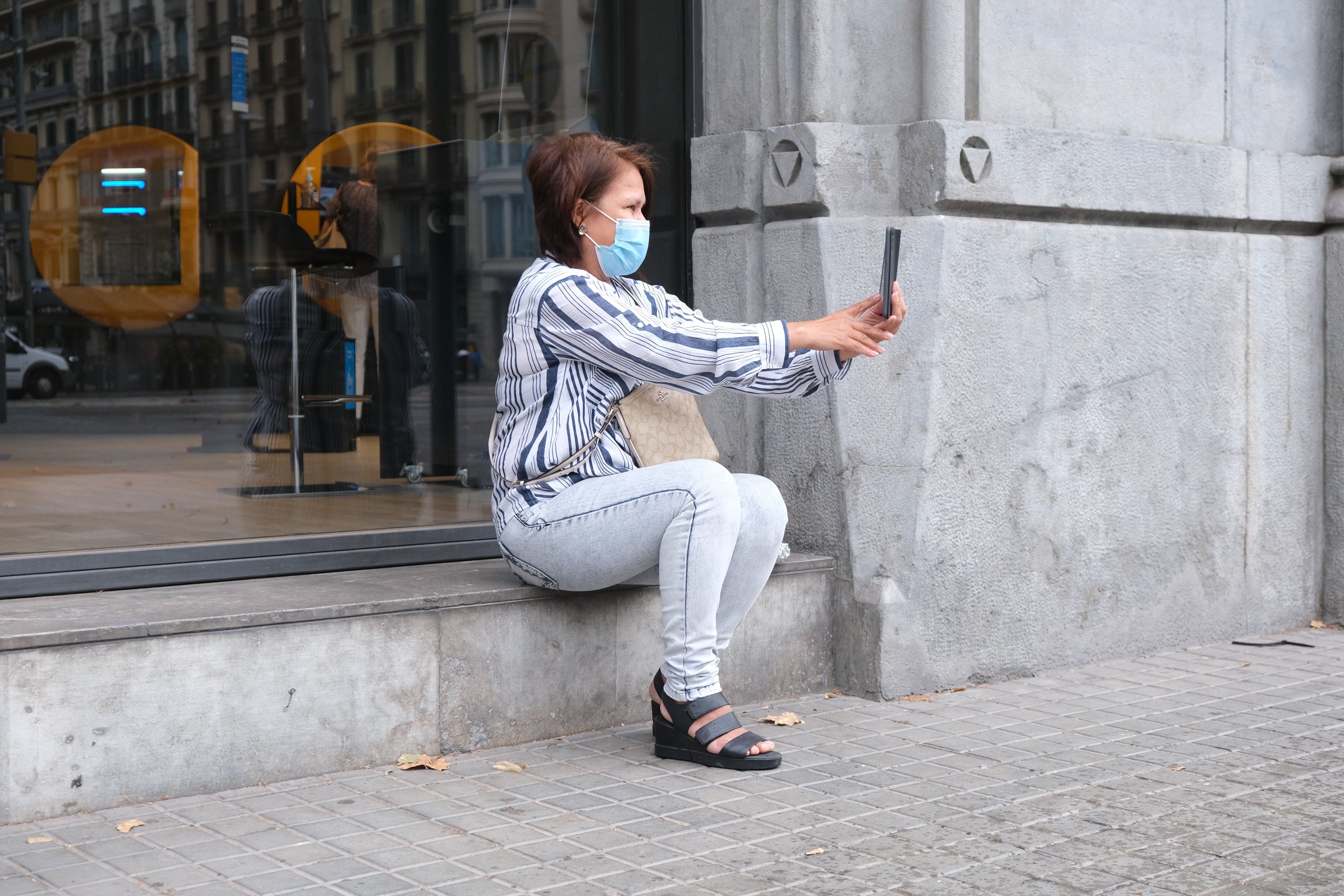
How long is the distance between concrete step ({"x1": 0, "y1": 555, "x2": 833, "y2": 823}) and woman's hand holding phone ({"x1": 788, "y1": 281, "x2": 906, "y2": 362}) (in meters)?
0.98

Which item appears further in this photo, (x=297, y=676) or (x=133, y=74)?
(x=133, y=74)

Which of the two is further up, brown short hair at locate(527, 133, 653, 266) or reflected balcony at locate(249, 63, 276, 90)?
reflected balcony at locate(249, 63, 276, 90)

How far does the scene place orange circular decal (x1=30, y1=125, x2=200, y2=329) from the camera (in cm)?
525

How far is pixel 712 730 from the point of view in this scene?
3.76 m

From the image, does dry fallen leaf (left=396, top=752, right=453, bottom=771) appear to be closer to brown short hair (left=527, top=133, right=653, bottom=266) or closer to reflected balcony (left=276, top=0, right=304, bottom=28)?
brown short hair (left=527, top=133, right=653, bottom=266)

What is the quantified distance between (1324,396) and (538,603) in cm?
357

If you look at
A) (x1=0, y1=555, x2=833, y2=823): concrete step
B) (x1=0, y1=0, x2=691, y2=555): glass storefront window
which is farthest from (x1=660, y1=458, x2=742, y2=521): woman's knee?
(x1=0, y1=0, x2=691, y2=555): glass storefront window

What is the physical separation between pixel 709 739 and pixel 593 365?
1006 mm

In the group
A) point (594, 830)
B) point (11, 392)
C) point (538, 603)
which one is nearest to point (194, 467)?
point (11, 392)

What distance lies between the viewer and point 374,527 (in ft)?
16.2

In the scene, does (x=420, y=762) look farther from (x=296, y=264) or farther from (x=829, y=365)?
(x=296, y=264)

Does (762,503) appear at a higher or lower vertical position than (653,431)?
lower

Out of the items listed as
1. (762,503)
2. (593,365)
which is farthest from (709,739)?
(593,365)

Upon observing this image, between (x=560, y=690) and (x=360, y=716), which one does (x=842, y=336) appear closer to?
(x=560, y=690)
